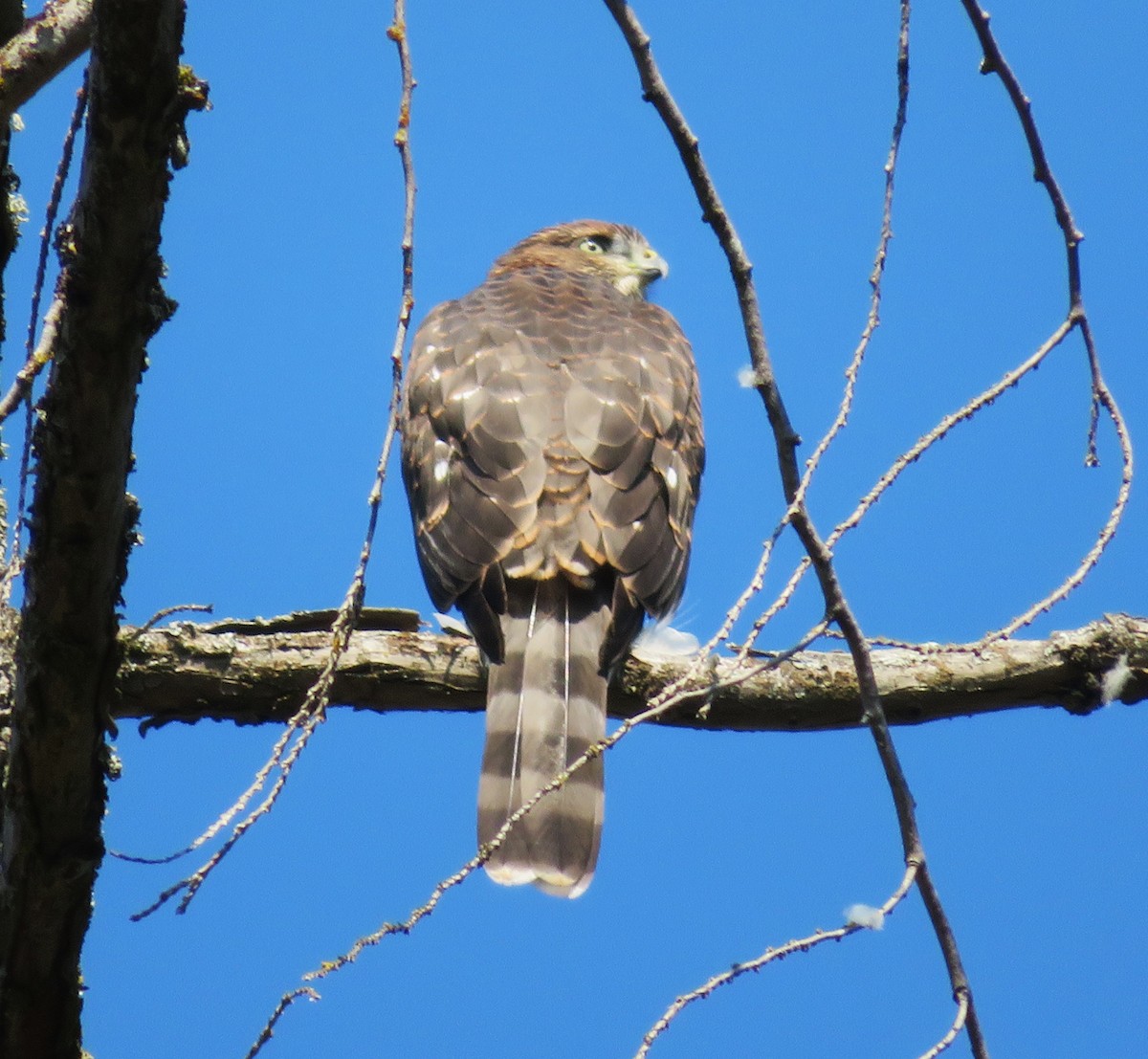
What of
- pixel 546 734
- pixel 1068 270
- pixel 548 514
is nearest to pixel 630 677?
pixel 546 734

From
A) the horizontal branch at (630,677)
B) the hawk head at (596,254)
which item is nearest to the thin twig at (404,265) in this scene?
the horizontal branch at (630,677)

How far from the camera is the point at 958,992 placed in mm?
2176

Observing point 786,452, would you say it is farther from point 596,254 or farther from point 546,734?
point 596,254

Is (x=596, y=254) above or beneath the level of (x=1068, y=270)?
above

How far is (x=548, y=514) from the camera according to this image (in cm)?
400

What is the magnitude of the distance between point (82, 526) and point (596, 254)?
15.3ft

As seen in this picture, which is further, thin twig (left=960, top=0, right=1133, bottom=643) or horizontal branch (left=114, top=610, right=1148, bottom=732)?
horizontal branch (left=114, top=610, right=1148, bottom=732)

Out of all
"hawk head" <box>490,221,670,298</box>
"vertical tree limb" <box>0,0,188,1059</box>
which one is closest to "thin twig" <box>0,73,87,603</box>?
"vertical tree limb" <box>0,0,188,1059</box>

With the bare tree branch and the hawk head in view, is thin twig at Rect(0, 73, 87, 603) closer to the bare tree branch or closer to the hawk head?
the bare tree branch

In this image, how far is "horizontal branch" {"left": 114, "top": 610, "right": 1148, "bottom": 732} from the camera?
3.61 meters

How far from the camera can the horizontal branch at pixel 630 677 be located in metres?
3.61

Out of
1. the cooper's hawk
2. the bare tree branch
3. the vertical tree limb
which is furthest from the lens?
the cooper's hawk

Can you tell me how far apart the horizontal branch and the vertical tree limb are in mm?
1039

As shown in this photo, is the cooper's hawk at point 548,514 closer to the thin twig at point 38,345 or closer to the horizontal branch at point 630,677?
the horizontal branch at point 630,677
